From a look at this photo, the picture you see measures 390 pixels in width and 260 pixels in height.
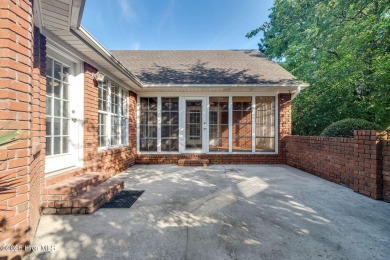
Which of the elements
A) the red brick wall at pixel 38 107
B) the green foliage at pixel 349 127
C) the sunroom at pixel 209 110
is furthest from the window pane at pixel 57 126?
the green foliage at pixel 349 127

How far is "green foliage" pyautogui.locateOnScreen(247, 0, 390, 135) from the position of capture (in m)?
6.58

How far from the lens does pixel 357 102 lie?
734cm

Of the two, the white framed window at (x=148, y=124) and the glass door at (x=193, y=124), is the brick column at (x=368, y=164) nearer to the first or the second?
the glass door at (x=193, y=124)

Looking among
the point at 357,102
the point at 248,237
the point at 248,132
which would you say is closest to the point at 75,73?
the point at 248,237

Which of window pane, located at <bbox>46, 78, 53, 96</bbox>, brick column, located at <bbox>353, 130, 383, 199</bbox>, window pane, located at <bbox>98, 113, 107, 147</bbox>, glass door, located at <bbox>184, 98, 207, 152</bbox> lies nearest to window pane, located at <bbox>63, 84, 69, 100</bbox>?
window pane, located at <bbox>46, 78, 53, 96</bbox>

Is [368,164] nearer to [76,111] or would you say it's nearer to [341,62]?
[76,111]

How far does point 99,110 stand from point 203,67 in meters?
5.04

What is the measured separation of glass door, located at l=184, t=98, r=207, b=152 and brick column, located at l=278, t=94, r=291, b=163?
3015 millimetres

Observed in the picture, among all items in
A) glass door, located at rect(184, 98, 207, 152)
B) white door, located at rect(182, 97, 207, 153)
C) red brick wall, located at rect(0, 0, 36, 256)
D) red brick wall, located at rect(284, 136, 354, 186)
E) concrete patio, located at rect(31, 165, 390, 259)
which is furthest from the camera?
glass door, located at rect(184, 98, 207, 152)

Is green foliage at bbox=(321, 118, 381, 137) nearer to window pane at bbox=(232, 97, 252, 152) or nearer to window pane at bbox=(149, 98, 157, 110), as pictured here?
window pane at bbox=(232, 97, 252, 152)

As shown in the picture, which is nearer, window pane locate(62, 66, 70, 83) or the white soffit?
the white soffit

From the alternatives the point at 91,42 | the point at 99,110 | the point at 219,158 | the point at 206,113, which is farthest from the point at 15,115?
the point at 219,158

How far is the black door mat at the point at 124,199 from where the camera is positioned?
2.88 meters

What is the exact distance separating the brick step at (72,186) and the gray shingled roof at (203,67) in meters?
3.92
